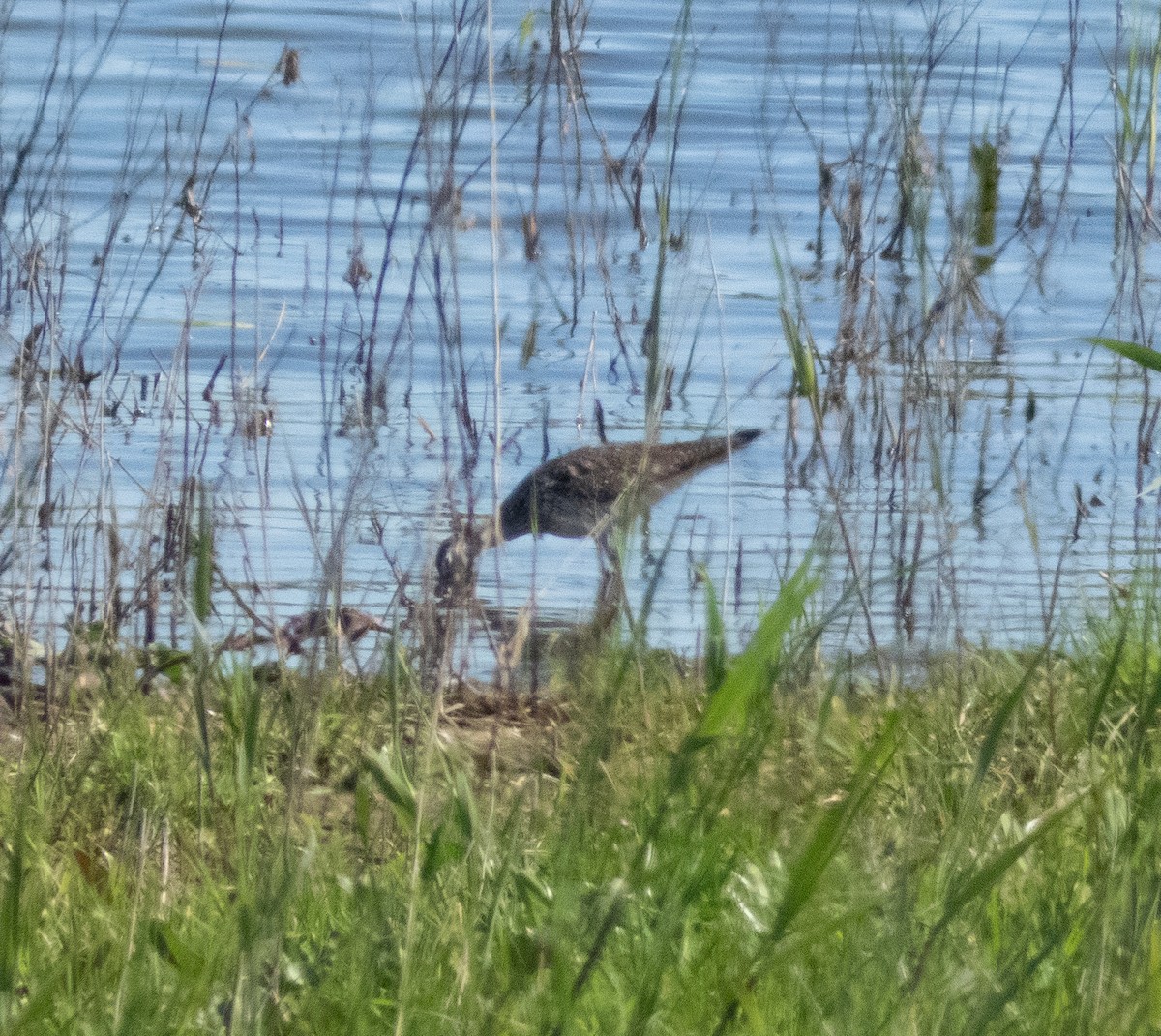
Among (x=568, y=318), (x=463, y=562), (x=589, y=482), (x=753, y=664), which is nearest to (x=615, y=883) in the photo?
(x=753, y=664)

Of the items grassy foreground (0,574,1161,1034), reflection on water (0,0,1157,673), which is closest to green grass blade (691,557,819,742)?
grassy foreground (0,574,1161,1034)

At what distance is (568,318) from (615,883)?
15.6 feet

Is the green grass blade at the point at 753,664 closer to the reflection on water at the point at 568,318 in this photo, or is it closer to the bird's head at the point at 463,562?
the reflection on water at the point at 568,318

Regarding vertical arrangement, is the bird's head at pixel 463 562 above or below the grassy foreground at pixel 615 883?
above

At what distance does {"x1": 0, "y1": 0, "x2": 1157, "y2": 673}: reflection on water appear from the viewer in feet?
10.8

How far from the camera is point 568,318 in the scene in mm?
6246

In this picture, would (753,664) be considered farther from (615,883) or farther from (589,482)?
(589,482)

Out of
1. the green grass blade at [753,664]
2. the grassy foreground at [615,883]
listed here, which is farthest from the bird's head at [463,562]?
the green grass blade at [753,664]

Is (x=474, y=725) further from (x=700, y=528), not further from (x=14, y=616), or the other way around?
(x=700, y=528)

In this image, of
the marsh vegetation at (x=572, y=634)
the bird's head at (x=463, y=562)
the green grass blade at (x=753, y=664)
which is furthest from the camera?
the bird's head at (x=463, y=562)

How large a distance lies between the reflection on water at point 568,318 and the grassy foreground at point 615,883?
10.2 inches

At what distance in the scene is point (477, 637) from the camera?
13.0ft

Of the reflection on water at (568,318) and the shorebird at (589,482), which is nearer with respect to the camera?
the reflection on water at (568,318)

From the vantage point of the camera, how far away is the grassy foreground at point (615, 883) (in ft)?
5.35
